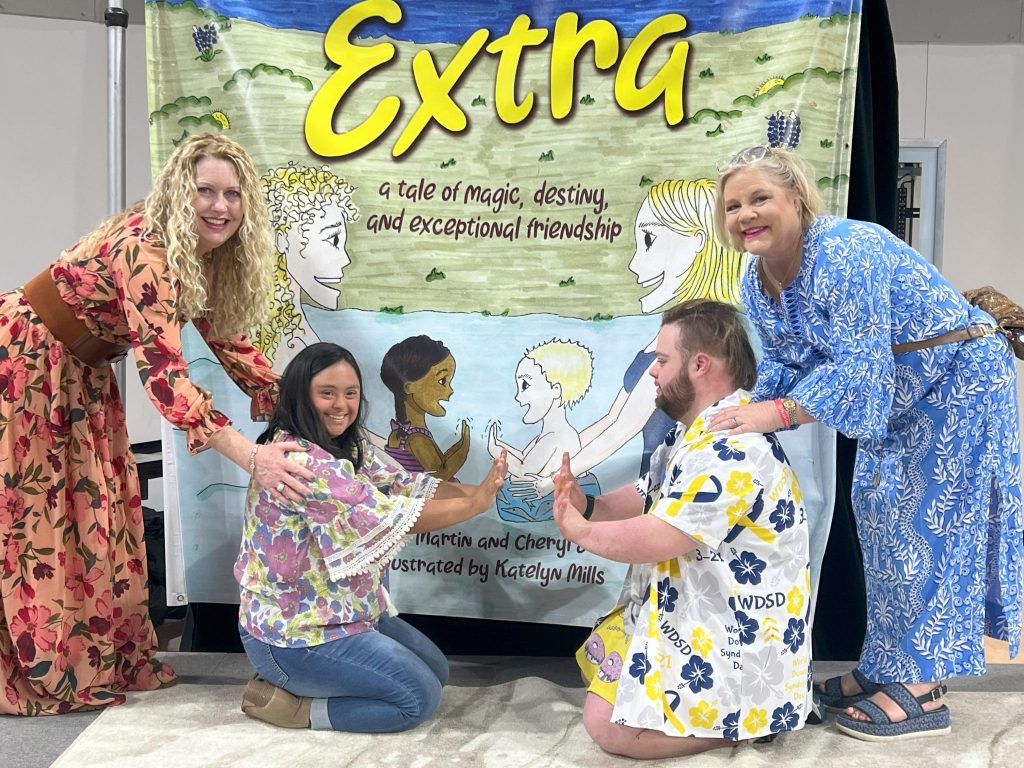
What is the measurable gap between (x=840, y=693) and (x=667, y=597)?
70cm

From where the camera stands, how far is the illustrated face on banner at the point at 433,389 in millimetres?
2887

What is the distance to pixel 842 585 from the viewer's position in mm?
3064

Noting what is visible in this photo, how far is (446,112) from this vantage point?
9.42 feet

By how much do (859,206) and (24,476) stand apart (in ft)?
7.98

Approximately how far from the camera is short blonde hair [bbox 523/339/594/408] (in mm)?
2857

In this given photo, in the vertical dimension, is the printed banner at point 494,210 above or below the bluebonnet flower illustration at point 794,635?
above

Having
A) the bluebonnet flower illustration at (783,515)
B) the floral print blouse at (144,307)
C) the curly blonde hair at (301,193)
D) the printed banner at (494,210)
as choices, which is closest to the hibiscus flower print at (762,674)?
the bluebonnet flower illustration at (783,515)

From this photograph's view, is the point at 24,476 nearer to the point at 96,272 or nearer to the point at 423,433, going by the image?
the point at 96,272

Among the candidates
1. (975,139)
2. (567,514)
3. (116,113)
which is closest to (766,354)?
(567,514)

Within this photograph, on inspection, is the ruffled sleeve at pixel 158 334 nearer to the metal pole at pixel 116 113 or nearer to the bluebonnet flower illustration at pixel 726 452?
the metal pole at pixel 116 113

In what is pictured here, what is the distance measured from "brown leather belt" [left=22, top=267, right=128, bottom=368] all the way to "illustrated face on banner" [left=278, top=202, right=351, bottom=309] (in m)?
0.62

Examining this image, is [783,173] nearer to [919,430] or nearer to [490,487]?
[919,430]

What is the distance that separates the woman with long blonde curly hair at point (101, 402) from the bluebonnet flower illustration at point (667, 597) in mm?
831

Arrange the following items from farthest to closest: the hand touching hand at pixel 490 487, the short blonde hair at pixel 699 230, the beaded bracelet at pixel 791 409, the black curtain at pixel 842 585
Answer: the black curtain at pixel 842 585
the short blonde hair at pixel 699 230
the hand touching hand at pixel 490 487
the beaded bracelet at pixel 791 409
